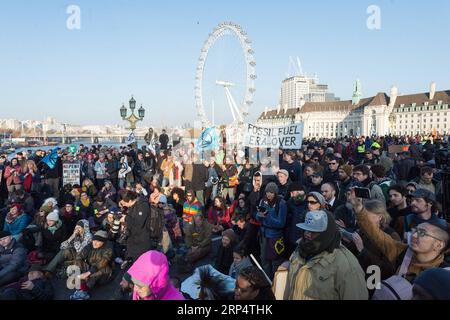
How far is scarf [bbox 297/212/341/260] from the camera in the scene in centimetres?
283

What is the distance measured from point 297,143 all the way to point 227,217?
150 inches

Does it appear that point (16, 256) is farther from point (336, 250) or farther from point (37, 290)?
point (336, 250)

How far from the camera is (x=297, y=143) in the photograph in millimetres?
10469

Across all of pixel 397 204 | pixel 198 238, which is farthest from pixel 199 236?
pixel 397 204

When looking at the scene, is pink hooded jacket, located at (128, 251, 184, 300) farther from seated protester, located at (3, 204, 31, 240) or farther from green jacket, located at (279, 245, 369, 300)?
seated protester, located at (3, 204, 31, 240)

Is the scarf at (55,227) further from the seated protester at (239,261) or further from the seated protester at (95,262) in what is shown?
the seated protester at (239,261)

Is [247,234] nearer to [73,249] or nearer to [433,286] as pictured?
[73,249]

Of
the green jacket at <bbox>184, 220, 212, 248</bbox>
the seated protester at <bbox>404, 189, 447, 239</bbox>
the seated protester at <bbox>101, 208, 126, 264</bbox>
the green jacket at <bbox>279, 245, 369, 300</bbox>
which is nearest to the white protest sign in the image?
the green jacket at <bbox>184, 220, 212, 248</bbox>

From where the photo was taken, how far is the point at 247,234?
18.5ft

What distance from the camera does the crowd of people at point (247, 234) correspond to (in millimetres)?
2830

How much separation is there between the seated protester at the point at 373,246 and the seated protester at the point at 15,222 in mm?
6289

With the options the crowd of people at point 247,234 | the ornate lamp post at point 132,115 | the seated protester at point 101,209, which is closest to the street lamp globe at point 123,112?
the ornate lamp post at point 132,115

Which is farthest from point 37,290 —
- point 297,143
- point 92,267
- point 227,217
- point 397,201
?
point 297,143

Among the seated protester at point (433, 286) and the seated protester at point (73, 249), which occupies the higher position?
the seated protester at point (433, 286)
